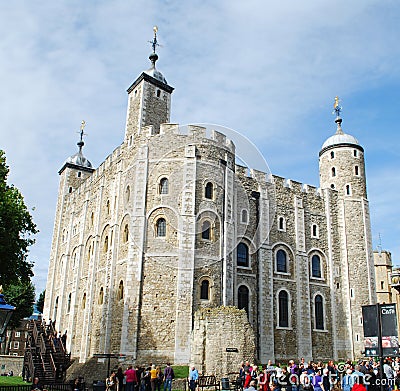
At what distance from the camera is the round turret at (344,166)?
41375 millimetres

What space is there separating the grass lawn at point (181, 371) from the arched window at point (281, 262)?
12965mm

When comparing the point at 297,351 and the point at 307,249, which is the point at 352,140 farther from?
the point at 297,351

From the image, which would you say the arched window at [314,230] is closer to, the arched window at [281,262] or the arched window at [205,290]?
the arched window at [281,262]

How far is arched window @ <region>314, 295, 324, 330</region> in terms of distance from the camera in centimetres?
3656

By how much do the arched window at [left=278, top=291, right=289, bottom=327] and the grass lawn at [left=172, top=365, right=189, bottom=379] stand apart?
11.1 m

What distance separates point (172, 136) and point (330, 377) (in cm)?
1816

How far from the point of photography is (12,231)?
78.7 feet

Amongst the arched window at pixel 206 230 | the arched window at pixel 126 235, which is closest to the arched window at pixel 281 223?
the arched window at pixel 206 230

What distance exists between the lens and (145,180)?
29828 millimetres

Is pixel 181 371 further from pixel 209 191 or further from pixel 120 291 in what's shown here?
pixel 209 191

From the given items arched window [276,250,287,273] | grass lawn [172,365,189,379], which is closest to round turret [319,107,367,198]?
arched window [276,250,287,273]

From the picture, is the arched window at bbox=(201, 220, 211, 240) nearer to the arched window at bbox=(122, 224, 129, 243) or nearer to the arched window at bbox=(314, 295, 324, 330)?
the arched window at bbox=(122, 224, 129, 243)

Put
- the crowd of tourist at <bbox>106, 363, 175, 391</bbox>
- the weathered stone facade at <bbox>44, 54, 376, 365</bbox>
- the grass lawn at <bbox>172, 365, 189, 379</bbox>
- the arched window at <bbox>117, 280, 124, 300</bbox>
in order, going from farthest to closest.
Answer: the arched window at <bbox>117, 280, 124, 300</bbox> < the weathered stone facade at <bbox>44, 54, 376, 365</bbox> < the grass lawn at <bbox>172, 365, 189, 379</bbox> < the crowd of tourist at <bbox>106, 363, 175, 391</bbox>

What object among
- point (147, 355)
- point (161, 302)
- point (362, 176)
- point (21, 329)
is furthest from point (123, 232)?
point (21, 329)
